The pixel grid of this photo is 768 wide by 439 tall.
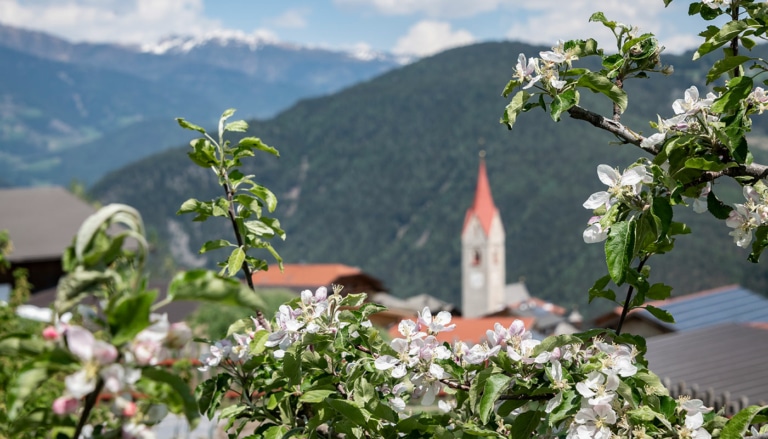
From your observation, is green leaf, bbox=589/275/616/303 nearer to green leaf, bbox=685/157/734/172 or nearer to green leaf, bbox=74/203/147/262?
green leaf, bbox=685/157/734/172

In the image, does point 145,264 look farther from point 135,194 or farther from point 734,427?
point 135,194

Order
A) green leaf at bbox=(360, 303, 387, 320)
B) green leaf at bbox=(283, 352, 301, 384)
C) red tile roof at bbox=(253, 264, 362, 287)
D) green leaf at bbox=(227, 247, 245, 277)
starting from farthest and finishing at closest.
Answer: red tile roof at bbox=(253, 264, 362, 287)
green leaf at bbox=(227, 247, 245, 277)
green leaf at bbox=(360, 303, 387, 320)
green leaf at bbox=(283, 352, 301, 384)

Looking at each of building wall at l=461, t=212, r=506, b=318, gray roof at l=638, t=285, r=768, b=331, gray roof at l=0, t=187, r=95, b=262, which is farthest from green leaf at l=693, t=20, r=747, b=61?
building wall at l=461, t=212, r=506, b=318

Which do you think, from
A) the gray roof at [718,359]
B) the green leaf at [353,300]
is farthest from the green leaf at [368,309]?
the gray roof at [718,359]

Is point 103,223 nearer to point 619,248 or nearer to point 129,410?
point 129,410

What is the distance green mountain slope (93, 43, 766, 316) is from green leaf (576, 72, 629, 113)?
88232mm

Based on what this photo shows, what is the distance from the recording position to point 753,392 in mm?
4602

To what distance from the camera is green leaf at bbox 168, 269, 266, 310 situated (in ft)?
2.51

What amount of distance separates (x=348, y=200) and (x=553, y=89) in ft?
476

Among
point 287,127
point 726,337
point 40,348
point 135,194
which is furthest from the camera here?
point 287,127

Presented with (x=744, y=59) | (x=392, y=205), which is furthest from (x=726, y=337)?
(x=392, y=205)

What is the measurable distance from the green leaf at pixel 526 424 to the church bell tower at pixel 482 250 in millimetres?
55211

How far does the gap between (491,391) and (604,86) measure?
62cm

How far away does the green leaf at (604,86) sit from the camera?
1.41 m
